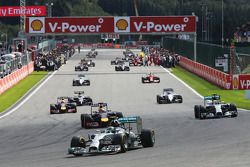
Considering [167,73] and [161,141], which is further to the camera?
→ [167,73]

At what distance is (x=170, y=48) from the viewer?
4702 inches

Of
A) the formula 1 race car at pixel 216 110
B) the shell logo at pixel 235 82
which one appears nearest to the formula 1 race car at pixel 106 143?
the formula 1 race car at pixel 216 110

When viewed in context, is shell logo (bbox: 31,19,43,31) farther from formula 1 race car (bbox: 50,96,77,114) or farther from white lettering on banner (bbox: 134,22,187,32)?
formula 1 race car (bbox: 50,96,77,114)

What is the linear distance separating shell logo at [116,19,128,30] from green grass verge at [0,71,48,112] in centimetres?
975

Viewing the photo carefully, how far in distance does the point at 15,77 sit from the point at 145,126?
3338 centimetres

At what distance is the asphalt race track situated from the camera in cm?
1934

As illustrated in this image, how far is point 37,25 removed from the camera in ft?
268

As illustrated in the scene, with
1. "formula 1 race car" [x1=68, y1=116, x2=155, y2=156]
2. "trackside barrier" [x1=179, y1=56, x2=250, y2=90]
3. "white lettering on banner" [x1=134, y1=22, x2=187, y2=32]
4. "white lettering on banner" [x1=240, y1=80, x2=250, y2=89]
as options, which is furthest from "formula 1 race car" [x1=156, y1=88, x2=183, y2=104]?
"white lettering on banner" [x1=134, y1=22, x2=187, y2=32]

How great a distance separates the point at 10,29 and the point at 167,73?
107 meters

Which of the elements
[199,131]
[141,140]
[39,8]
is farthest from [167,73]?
[39,8]

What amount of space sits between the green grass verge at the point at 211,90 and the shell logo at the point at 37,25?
1567cm

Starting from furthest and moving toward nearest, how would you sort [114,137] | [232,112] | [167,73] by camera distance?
[167,73] → [232,112] → [114,137]

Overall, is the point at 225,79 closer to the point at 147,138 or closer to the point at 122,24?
the point at 122,24

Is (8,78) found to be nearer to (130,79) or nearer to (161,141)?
(130,79)
